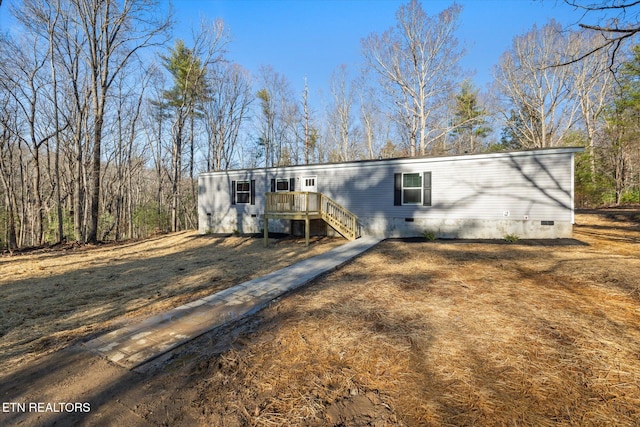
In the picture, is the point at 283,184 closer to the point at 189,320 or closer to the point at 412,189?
the point at 412,189

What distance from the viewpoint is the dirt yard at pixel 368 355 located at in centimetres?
197

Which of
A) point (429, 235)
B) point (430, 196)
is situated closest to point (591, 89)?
point (430, 196)

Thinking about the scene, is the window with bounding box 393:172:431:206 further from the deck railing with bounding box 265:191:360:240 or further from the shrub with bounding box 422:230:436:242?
the deck railing with bounding box 265:191:360:240

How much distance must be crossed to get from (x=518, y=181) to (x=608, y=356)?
8.81 metres

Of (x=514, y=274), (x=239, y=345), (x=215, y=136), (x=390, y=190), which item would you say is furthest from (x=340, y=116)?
(x=239, y=345)

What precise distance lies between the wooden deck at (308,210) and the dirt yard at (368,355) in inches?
206

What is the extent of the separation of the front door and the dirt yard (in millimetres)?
7647

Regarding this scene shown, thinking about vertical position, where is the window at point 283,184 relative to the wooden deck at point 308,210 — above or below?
above

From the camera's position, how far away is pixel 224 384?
7.60ft

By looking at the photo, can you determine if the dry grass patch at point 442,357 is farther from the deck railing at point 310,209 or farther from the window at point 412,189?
the window at point 412,189

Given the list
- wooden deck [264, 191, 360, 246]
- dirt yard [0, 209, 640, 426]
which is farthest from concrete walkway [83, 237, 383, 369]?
wooden deck [264, 191, 360, 246]

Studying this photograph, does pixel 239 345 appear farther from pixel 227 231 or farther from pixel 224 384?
pixel 227 231

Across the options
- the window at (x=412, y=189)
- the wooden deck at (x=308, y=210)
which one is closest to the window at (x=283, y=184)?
the wooden deck at (x=308, y=210)

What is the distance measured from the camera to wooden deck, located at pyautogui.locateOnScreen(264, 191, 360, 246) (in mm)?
10547
